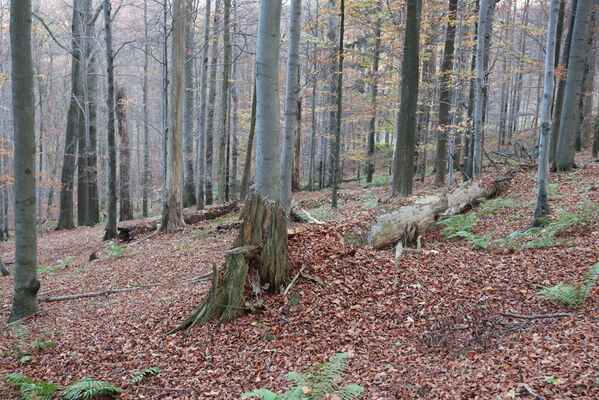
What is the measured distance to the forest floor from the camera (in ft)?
11.4

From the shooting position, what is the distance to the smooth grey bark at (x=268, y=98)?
611 centimetres

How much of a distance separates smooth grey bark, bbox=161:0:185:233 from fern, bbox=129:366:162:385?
8.41 metres

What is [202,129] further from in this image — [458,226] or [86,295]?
[458,226]

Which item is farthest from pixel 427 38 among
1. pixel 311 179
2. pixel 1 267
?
pixel 1 267

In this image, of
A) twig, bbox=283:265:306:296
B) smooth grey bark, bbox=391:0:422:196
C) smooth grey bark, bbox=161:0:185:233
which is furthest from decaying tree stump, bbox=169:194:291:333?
smooth grey bark, bbox=161:0:185:233

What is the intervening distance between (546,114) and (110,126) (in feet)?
40.3

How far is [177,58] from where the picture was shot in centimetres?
1165

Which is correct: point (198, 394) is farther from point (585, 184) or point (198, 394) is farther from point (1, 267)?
point (585, 184)

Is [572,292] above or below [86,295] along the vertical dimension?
above

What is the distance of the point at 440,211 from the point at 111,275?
8.39 m

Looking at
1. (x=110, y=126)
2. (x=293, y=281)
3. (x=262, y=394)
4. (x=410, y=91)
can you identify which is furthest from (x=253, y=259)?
(x=110, y=126)

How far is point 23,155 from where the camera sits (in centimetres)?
589

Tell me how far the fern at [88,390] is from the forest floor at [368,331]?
0.56 feet

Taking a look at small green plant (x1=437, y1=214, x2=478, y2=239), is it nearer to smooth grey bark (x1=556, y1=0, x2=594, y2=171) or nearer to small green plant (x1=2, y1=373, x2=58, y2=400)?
smooth grey bark (x1=556, y1=0, x2=594, y2=171)
